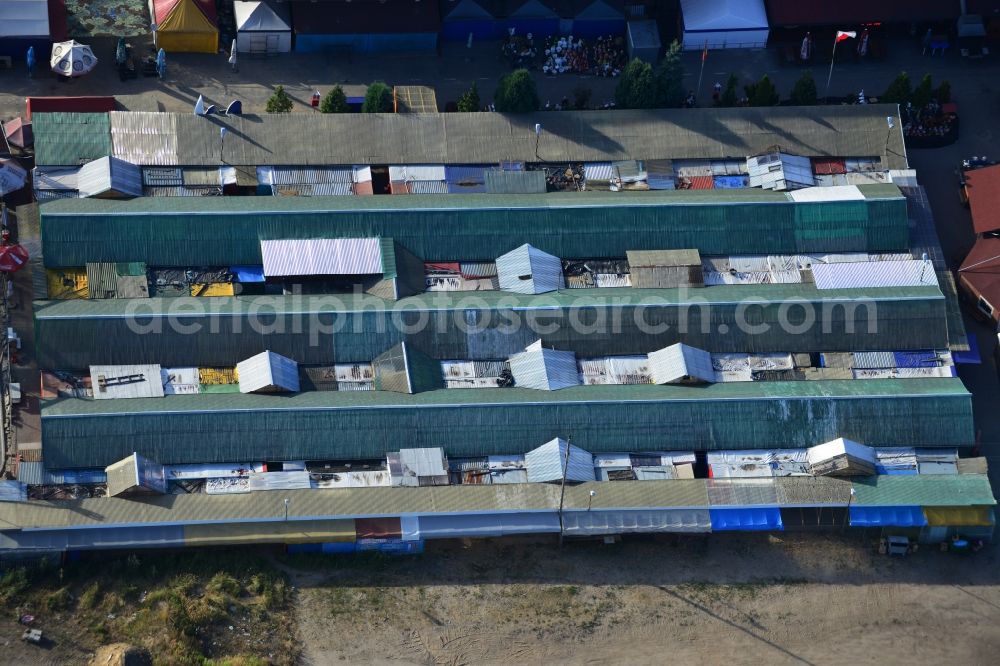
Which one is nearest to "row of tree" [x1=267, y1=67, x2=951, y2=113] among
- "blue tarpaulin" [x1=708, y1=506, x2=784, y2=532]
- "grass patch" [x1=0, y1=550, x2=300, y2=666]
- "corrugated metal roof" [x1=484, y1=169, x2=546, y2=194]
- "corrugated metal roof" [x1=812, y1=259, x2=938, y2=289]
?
"corrugated metal roof" [x1=484, y1=169, x2=546, y2=194]

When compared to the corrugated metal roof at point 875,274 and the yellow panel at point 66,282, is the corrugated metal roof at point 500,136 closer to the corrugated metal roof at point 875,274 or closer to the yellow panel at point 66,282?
the yellow panel at point 66,282

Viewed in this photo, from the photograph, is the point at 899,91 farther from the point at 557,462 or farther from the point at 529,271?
the point at 557,462

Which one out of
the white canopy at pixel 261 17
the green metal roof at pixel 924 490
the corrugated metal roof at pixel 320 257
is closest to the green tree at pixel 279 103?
the white canopy at pixel 261 17

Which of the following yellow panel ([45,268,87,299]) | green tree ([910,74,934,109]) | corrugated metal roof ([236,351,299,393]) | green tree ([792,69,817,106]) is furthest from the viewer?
green tree ([910,74,934,109])

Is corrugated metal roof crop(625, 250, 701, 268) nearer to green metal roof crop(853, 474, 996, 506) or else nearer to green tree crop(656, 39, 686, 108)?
green tree crop(656, 39, 686, 108)

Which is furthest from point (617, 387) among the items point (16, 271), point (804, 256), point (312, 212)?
point (16, 271)
